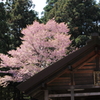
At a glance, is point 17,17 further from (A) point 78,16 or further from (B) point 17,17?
(A) point 78,16

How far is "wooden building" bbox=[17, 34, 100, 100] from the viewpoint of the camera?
5.72m

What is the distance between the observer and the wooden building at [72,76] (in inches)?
225

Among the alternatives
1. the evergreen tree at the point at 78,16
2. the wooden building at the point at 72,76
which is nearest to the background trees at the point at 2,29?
the evergreen tree at the point at 78,16

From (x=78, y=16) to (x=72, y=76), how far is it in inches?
728

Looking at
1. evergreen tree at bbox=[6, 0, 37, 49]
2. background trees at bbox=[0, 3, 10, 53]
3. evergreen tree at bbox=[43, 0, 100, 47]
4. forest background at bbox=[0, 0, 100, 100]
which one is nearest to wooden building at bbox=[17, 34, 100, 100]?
forest background at bbox=[0, 0, 100, 100]

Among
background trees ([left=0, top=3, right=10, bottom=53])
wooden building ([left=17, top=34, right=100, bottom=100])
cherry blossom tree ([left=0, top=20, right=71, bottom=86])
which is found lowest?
wooden building ([left=17, top=34, right=100, bottom=100])

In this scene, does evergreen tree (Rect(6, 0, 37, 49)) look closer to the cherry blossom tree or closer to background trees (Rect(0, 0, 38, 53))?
background trees (Rect(0, 0, 38, 53))

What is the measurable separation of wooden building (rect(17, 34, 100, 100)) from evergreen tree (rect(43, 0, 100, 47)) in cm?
1660

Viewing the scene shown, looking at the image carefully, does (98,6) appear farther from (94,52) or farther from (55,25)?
(94,52)

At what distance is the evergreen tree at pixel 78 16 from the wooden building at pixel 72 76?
16602mm

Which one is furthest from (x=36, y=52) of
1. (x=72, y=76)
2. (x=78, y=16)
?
(x=72, y=76)

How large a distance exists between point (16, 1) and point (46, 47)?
1156 centimetres

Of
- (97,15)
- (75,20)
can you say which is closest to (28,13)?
(75,20)

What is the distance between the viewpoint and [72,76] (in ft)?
19.8
